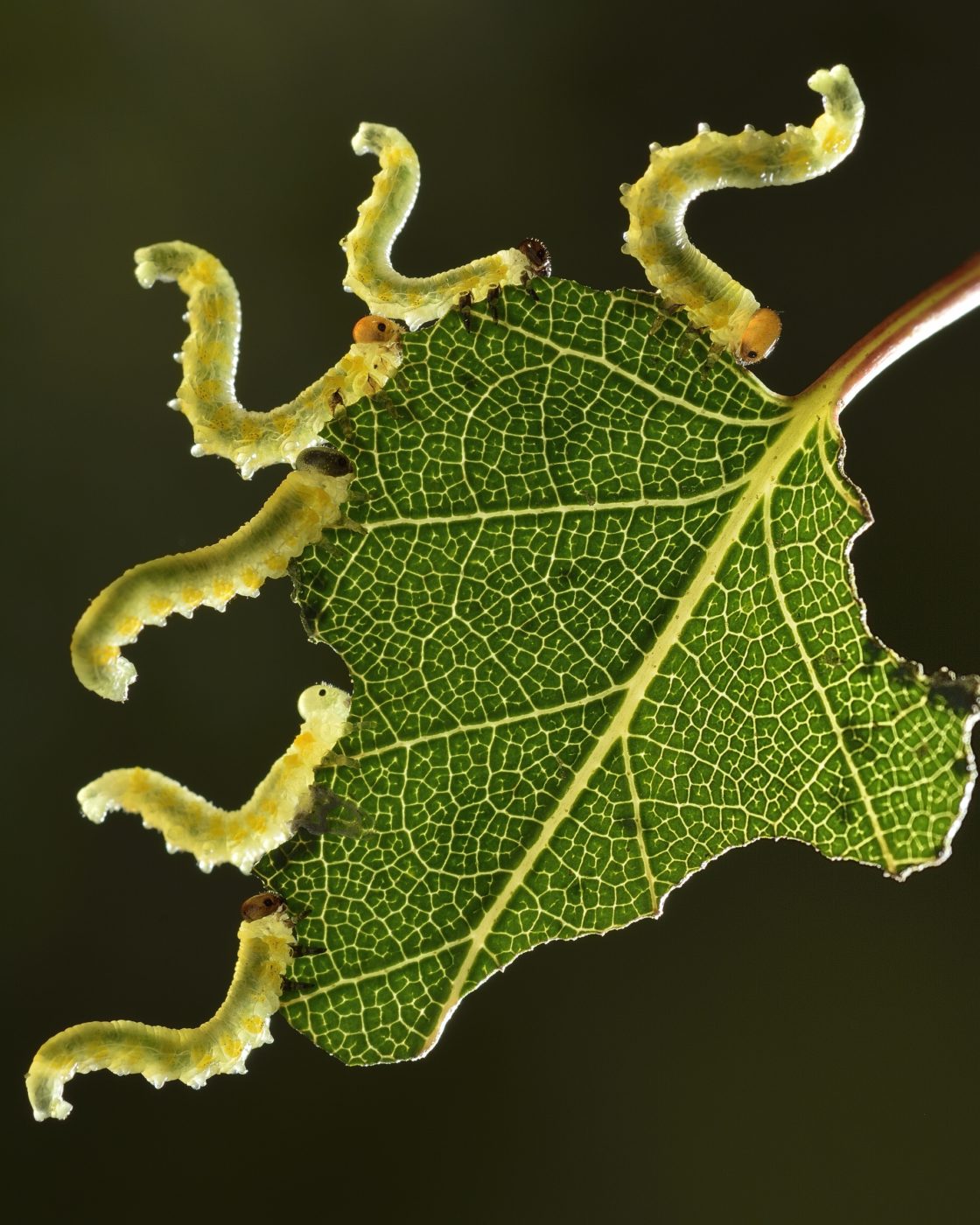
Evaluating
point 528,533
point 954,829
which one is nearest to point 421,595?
point 528,533

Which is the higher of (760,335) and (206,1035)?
(760,335)

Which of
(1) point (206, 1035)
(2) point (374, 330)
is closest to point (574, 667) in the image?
(2) point (374, 330)

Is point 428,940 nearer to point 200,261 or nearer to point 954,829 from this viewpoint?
point 954,829

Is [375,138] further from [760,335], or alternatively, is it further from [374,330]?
[760,335]

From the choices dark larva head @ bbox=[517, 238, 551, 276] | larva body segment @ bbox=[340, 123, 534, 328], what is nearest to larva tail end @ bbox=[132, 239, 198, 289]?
larva body segment @ bbox=[340, 123, 534, 328]

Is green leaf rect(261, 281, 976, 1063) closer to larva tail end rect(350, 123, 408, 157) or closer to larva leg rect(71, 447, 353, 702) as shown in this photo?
larva leg rect(71, 447, 353, 702)

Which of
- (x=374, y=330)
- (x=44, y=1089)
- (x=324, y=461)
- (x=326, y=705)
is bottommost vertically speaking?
(x=44, y=1089)

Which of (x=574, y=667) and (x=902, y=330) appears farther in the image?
(x=574, y=667)
